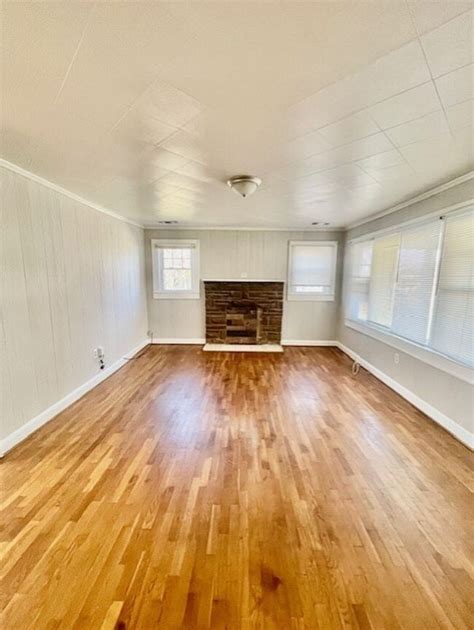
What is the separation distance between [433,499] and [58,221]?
3.97 metres

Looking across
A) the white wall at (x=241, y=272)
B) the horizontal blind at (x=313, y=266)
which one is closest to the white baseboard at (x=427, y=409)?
the white wall at (x=241, y=272)

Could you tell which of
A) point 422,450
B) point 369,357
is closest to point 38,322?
point 422,450

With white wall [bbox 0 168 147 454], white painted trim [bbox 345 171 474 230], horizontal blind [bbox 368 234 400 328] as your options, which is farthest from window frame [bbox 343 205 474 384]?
white wall [bbox 0 168 147 454]

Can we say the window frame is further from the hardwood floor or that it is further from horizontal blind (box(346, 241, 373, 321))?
the hardwood floor

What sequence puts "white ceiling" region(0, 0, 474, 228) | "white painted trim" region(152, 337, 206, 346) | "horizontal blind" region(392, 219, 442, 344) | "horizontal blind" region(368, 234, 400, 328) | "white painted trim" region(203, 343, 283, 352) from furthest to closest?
1. "white painted trim" region(152, 337, 206, 346)
2. "white painted trim" region(203, 343, 283, 352)
3. "horizontal blind" region(368, 234, 400, 328)
4. "horizontal blind" region(392, 219, 442, 344)
5. "white ceiling" region(0, 0, 474, 228)

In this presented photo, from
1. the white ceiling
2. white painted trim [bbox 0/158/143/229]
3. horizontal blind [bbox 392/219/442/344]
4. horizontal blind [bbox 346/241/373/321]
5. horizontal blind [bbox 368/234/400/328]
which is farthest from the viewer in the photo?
horizontal blind [bbox 346/241/373/321]

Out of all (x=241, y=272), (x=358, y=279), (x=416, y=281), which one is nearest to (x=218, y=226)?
(x=241, y=272)

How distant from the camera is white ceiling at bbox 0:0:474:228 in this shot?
970mm

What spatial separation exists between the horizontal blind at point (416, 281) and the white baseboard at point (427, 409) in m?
0.65

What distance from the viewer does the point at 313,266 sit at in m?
5.75

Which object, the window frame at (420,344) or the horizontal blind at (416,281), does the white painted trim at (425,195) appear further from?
the horizontal blind at (416,281)

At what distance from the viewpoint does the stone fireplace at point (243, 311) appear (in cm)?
572

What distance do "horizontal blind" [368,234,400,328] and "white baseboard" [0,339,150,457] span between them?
3934mm

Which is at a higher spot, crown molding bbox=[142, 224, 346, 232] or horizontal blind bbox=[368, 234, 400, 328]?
crown molding bbox=[142, 224, 346, 232]
